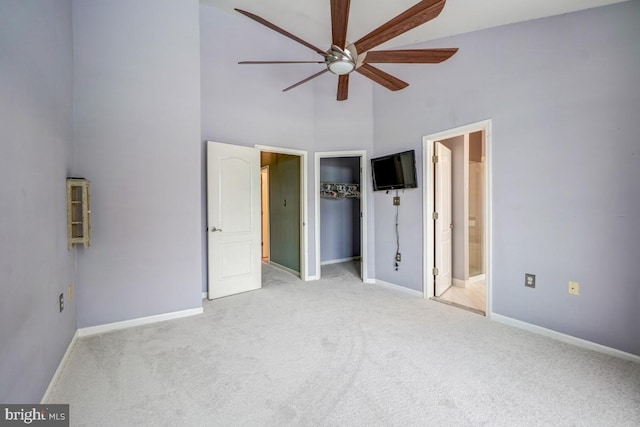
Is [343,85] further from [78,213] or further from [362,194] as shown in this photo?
[78,213]

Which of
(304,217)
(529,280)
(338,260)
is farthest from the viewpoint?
(338,260)

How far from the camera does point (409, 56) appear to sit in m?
2.22

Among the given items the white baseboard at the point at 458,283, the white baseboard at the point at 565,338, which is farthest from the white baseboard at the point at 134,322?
the white baseboard at the point at 458,283

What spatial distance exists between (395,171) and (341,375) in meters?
2.63

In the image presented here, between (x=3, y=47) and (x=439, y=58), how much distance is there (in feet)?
8.53

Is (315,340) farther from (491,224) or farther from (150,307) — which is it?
(491,224)

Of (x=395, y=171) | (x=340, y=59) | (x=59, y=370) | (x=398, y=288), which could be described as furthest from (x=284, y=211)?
(x=59, y=370)

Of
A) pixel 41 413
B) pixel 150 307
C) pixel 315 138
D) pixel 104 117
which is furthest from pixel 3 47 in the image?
pixel 315 138

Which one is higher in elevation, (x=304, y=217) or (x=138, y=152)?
(x=138, y=152)

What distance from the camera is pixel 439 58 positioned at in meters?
2.19

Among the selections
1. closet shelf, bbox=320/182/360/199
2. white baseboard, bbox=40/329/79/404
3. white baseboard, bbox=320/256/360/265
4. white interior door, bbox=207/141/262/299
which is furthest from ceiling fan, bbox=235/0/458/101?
white baseboard, bbox=320/256/360/265

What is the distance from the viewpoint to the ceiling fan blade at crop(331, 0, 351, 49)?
170 cm

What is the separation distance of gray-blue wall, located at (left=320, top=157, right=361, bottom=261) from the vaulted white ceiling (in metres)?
2.48

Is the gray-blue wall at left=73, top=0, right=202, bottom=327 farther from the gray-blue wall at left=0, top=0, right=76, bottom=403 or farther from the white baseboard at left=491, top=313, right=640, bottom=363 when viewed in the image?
the white baseboard at left=491, top=313, right=640, bottom=363
